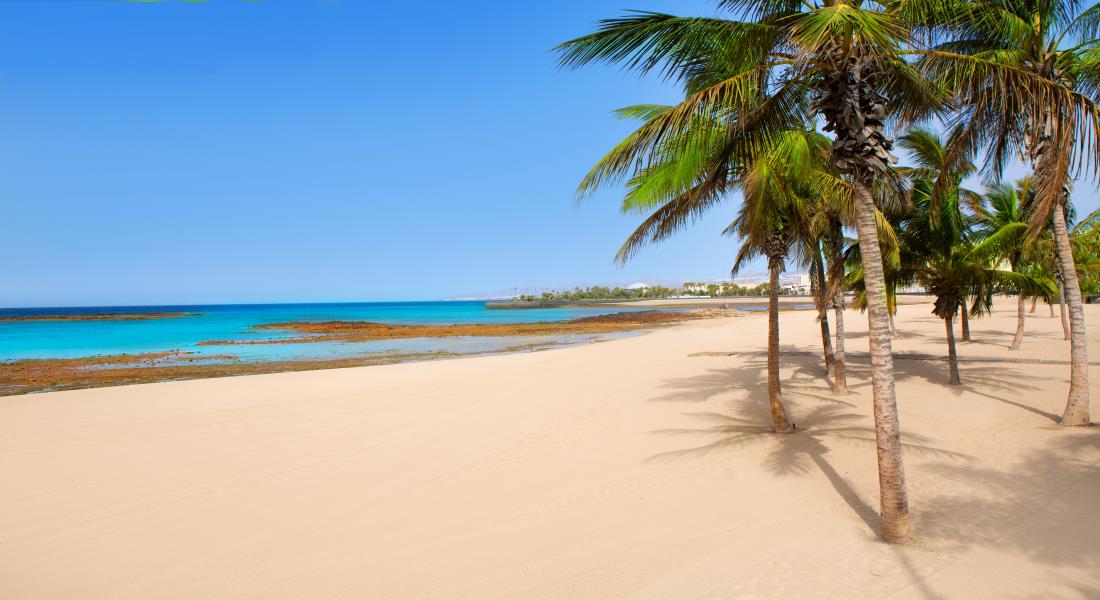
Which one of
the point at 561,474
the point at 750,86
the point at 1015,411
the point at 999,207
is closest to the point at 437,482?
the point at 561,474

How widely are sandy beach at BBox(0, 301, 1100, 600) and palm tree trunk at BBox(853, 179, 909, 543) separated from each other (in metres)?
0.29

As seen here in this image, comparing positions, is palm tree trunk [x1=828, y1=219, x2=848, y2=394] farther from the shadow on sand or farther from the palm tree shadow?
the palm tree shadow

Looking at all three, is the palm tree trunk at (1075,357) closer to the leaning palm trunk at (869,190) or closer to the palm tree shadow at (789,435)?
the palm tree shadow at (789,435)

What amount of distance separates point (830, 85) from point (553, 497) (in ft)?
16.0

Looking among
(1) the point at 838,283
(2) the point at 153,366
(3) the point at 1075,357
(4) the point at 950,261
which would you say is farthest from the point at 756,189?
(2) the point at 153,366

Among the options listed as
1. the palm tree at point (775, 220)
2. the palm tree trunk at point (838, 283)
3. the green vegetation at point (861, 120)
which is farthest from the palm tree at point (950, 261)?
the palm tree at point (775, 220)

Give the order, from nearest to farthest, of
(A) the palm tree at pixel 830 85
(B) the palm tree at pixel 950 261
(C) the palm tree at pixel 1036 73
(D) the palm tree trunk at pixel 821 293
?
(A) the palm tree at pixel 830 85 → (C) the palm tree at pixel 1036 73 → (B) the palm tree at pixel 950 261 → (D) the palm tree trunk at pixel 821 293

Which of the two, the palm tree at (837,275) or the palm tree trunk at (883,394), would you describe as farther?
the palm tree at (837,275)

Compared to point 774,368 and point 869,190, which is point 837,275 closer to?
point 774,368

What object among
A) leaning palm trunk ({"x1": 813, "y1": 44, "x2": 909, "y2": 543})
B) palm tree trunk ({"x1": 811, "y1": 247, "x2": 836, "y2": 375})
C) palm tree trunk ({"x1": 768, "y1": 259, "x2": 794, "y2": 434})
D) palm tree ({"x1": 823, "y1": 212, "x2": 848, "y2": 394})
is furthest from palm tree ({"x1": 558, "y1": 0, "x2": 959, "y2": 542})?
palm tree trunk ({"x1": 811, "y1": 247, "x2": 836, "y2": 375})

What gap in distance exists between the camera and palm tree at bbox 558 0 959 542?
3.95 metres

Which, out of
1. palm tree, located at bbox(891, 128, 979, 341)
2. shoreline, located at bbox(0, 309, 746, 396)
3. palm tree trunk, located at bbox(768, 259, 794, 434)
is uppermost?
palm tree, located at bbox(891, 128, 979, 341)

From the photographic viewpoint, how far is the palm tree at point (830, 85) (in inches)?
155

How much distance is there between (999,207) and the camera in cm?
1506
